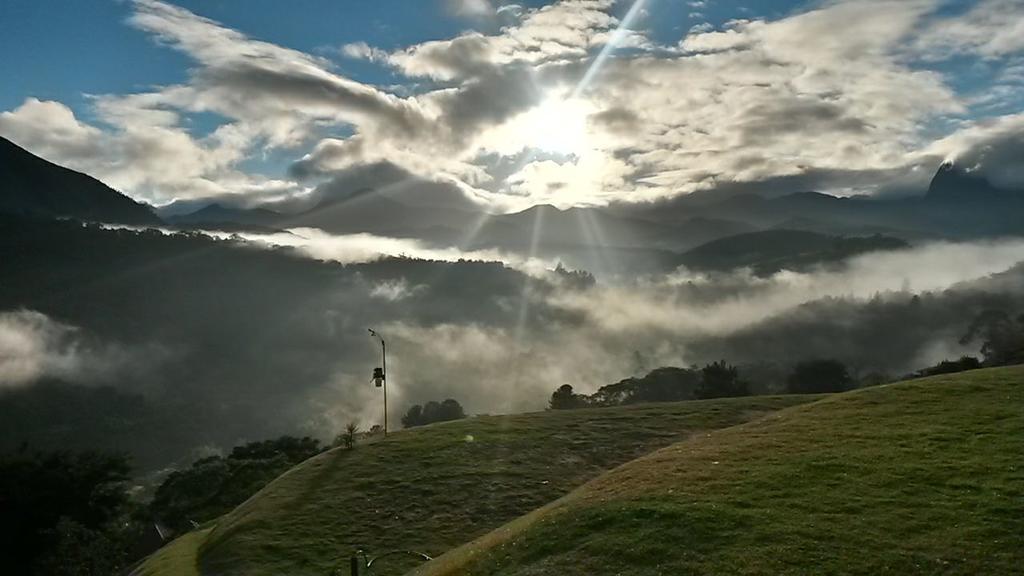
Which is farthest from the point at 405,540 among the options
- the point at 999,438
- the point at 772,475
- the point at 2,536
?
the point at 2,536

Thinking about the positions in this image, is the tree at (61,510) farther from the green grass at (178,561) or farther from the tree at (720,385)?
the tree at (720,385)

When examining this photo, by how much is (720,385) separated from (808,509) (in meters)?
108

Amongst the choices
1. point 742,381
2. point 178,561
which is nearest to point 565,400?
point 742,381

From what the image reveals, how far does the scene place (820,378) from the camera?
502 feet

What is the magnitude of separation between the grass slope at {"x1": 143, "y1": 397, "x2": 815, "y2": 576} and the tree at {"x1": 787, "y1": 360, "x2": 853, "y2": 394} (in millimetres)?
76392

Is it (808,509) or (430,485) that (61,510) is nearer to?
(430,485)

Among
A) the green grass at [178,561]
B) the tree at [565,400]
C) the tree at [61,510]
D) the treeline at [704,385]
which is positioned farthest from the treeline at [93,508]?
the treeline at [704,385]

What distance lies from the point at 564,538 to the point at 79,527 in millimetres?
74611

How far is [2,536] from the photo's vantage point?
88.8 metres

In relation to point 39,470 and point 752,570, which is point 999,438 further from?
point 39,470

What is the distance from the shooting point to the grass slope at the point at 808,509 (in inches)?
1089

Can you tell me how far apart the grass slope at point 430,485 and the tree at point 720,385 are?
53946 mm

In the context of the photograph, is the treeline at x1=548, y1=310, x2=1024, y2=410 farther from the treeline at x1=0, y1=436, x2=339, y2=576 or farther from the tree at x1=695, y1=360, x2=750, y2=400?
the treeline at x1=0, y1=436, x2=339, y2=576

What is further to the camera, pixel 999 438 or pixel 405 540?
pixel 405 540
